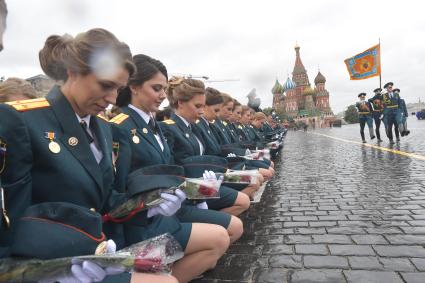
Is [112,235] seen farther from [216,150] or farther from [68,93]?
[216,150]

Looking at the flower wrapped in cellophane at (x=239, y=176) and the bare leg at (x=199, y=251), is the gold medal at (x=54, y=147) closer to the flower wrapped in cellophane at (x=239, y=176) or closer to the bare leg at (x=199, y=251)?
the bare leg at (x=199, y=251)

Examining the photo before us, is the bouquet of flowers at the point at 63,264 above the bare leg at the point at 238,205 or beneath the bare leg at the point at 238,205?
above

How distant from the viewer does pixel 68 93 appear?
6.53 feet

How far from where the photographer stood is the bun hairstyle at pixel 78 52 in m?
1.92

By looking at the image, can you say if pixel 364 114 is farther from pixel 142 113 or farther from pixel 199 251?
pixel 199 251

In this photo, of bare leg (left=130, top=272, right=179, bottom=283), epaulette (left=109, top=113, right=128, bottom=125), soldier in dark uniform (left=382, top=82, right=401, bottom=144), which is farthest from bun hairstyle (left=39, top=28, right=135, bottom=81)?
soldier in dark uniform (left=382, top=82, right=401, bottom=144)

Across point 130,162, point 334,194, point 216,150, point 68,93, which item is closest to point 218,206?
Result: point 216,150

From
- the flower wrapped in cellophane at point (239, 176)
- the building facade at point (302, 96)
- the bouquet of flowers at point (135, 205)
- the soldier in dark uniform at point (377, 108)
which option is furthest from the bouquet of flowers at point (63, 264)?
the building facade at point (302, 96)

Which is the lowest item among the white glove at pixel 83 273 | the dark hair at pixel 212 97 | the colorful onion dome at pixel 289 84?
the white glove at pixel 83 273

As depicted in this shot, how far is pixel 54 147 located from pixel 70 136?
0.40 feet

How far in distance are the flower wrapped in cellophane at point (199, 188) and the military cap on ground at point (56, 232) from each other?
0.72m

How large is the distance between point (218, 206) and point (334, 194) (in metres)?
2.81

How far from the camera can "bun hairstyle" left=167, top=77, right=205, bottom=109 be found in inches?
154

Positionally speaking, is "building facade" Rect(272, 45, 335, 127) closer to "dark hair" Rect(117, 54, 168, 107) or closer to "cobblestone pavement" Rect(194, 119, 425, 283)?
"cobblestone pavement" Rect(194, 119, 425, 283)
